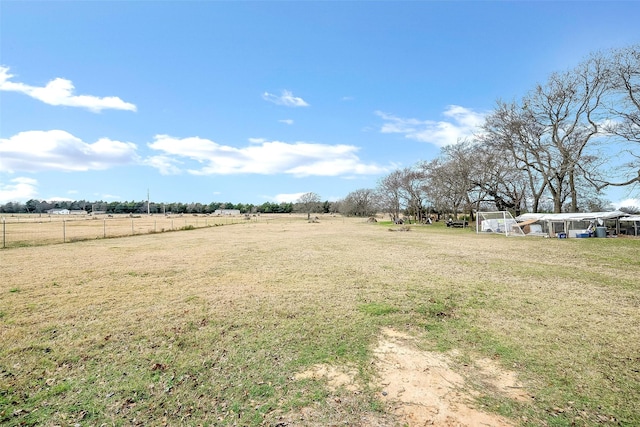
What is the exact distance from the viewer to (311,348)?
4457mm

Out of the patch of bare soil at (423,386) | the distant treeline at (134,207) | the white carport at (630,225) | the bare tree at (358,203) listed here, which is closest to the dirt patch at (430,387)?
the patch of bare soil at (423,386)

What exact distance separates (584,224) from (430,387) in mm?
26145

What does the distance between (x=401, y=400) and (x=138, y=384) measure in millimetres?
3030

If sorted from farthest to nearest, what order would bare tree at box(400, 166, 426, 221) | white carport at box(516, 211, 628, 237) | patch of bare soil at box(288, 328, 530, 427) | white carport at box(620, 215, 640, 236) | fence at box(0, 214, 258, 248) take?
bare tree at box(400, 166, 426, 221)
white carport at box(620, 215, 640, 236)
white carport at box(516, 211, 628, 237)
fence at box(0, 214, 258, 248)
patch of bare soil at box(288, 328, 530, 427)

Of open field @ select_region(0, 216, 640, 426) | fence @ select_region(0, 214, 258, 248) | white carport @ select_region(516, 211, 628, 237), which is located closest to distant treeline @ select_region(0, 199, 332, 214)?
fence @ select_region(0, 214, 258, 248)

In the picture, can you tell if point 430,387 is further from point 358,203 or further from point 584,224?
point 358,203

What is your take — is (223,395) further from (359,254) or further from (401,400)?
(359,254)

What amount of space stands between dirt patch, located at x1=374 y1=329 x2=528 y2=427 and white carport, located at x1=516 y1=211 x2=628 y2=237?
78.0 feet

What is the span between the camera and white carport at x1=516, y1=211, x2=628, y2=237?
70.7 ft

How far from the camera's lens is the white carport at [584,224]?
848 inches

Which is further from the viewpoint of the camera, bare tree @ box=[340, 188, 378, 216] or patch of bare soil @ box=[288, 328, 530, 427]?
bare tree @ box=[340, 188, 378, 216]

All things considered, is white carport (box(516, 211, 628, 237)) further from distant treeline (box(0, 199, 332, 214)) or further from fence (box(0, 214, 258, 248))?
distant treeline (box(0, 199, 332, 214))

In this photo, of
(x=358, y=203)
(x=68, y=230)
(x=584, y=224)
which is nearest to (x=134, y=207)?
(x=358, y=203)

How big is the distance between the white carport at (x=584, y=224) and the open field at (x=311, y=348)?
1605 cm
